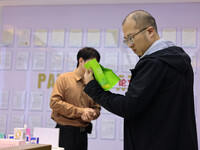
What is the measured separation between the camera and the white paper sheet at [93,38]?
424cm

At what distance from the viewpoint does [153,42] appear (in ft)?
5.13

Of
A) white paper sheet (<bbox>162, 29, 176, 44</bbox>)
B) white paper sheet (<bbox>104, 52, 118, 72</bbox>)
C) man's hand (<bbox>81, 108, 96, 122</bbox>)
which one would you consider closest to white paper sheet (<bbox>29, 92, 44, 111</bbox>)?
white paper sheet (<bbox>104, 52, 118, 72</bbox>)

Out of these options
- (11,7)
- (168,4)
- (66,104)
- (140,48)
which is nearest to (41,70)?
(11,7)

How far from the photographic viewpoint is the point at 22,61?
14.4ft

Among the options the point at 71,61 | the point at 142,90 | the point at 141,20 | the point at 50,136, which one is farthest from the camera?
the point at 71,61

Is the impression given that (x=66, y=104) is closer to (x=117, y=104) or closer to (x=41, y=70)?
(x=117, y=104)

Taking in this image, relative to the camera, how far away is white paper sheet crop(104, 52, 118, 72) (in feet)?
13.6

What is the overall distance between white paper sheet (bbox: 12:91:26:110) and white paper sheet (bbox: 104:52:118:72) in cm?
142

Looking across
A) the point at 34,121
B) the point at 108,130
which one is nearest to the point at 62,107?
the point at 108,130

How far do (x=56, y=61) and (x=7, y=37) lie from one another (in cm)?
96

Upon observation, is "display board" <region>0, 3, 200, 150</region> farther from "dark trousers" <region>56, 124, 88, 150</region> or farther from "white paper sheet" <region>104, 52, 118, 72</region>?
"dark trousers" <region>56, 124, 88, 150</region>

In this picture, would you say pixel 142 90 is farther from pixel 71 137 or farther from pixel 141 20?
pixel 71 137

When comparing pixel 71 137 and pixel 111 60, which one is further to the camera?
pixel 111 60

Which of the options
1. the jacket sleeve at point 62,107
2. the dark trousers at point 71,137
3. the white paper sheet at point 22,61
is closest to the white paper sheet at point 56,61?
the white paper sheet at point 22,61
